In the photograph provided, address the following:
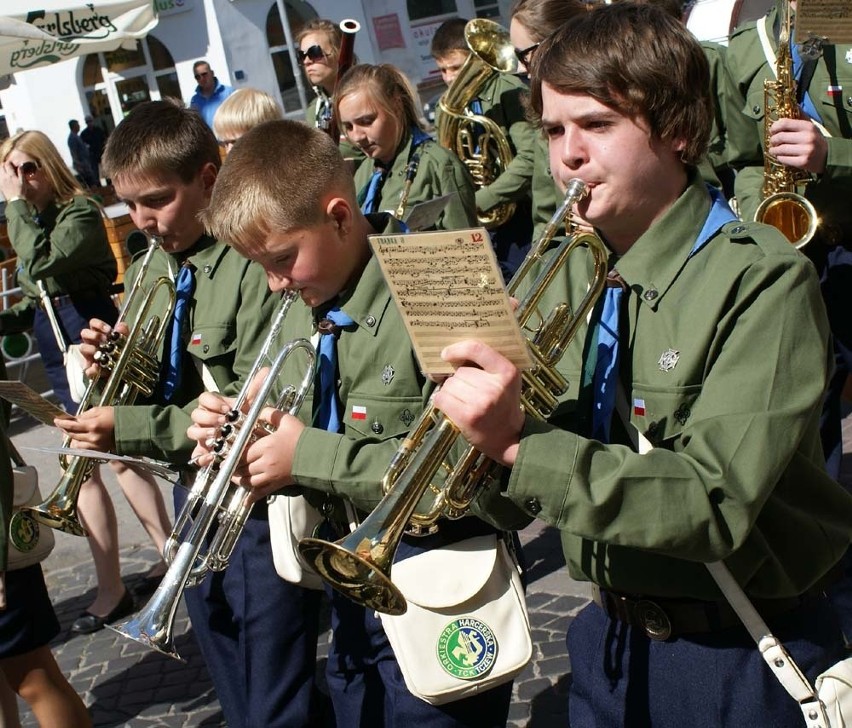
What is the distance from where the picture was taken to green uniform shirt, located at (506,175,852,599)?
177 cm

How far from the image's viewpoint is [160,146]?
12.2ft

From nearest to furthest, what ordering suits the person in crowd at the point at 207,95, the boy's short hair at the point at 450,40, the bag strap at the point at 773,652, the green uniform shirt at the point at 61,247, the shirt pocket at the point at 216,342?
the bag strap at the point at 773,652
the shirt pocket at the point at 216,342
the green uniform shirt at the point at 61,247
the boy's short hair at the point at 450,40
the person in crowd at the point at 207,95

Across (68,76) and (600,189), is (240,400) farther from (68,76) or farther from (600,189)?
(68,76)

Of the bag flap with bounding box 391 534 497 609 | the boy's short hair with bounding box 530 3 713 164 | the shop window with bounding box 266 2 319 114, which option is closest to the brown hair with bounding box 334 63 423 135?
the bag flap with bounding box 391 534 497 609

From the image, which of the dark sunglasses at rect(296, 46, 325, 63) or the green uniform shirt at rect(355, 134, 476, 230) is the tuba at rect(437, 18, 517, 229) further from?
the green uniform shirt at rect(355, 134, 476, 230)

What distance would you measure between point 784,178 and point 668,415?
2.20m

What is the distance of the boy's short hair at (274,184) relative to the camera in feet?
9.12

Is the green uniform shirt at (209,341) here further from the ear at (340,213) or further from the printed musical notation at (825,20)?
the printed musical notation at (825,20)

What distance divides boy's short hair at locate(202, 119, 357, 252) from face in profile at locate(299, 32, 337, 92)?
4.00m

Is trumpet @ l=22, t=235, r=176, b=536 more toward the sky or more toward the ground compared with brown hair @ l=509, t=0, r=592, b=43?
more toward the ground

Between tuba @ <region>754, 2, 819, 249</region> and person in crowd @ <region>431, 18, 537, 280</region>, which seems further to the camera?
person in crowd @ <region>431, 18, 537, 280</region>

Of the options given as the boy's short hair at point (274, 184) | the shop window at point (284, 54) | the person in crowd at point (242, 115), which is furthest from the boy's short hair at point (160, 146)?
the shop window at point (284, 54)

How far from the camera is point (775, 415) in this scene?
180 cm

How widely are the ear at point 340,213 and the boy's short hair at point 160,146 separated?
104 centimetres
